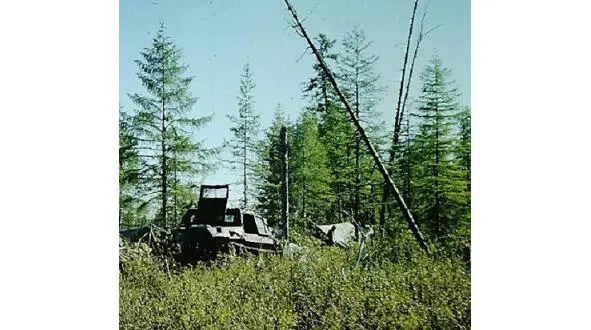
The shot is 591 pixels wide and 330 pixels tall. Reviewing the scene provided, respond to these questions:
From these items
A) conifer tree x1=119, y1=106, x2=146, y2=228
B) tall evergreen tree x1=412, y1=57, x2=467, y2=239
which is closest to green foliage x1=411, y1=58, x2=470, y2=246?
tall evergreen tree x1=412, y1=57, x2=467, y2=239

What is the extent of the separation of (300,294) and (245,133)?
70 centimetres

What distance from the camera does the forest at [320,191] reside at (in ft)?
10.2

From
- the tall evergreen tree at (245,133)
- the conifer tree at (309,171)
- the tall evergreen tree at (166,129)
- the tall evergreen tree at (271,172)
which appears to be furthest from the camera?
the tall evergreen tree at (166,129)

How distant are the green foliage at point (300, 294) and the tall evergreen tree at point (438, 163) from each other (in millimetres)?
158

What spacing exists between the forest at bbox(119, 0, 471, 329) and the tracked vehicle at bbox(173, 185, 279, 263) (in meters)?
0.04

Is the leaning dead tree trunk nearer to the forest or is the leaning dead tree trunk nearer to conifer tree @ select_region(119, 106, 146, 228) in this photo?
the forest

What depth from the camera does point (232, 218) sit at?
11.8 feet

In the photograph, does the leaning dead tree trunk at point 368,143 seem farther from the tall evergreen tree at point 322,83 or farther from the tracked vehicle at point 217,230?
the tracked vehicle at point 217,230

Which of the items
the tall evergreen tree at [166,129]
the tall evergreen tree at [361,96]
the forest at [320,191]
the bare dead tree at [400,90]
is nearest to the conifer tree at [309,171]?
the forest at [320,191]

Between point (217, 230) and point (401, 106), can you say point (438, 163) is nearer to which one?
point (401, 106)

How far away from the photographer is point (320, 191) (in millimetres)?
3359

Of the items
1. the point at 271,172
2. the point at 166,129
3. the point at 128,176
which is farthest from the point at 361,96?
the point at 128,176
